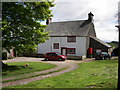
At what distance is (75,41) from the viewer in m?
35.0

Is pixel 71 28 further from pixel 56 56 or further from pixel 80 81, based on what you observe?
pixel 80 81

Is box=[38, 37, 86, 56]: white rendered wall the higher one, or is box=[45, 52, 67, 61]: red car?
box=[38, 37, 86, 56]: white rendered wall

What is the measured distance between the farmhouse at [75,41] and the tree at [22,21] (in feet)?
66.4

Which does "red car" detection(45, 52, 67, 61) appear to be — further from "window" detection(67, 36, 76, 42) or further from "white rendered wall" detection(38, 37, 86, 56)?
"window" detection(67, 36, 76, 42)

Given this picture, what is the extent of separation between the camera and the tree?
1452cm

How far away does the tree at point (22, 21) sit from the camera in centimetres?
1452

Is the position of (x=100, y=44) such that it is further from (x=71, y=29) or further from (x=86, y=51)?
(x=71, y=29)

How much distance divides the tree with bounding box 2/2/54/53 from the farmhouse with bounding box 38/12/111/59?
66.4 feet

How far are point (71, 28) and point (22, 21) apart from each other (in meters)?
24.0

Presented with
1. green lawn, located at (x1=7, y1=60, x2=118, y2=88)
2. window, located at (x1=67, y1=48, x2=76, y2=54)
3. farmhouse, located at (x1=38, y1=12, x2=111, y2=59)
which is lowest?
green lawn, located at (x1=7, y1=60, x2=118, y2=88)

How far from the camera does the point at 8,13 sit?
1473 centimetres

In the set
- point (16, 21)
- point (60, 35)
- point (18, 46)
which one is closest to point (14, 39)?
point (18, 46)

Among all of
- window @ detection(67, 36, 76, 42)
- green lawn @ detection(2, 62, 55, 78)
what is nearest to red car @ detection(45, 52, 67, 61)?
window @ detection(67, 36, 76, 42)

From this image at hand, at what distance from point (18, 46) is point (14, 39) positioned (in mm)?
921
